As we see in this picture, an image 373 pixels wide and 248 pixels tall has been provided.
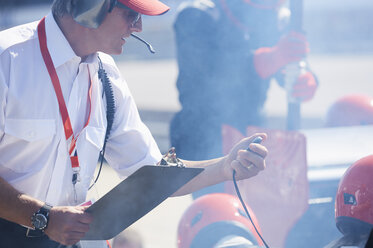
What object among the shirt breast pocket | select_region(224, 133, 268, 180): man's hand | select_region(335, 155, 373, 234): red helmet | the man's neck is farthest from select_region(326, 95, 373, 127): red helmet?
the shirt breast pocket

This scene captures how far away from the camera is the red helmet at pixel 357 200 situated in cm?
186

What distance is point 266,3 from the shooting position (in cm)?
341

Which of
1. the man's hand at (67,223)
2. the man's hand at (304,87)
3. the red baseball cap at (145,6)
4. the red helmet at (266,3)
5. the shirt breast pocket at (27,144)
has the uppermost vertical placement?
the red baseball cap at (145,6)

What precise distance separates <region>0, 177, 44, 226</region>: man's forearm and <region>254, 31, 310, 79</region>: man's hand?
2.00m

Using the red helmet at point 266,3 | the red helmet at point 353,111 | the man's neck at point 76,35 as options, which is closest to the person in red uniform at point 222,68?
the red helmet at point 266,3

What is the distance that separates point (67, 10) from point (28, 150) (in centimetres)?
48

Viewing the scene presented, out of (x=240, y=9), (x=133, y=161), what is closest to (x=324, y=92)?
(x=240, y=9)

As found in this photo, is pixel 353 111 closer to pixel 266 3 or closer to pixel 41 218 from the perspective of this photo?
pixel 266 3

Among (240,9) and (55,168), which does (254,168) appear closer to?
(55,168)

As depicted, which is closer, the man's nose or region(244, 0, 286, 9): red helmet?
the man's nose

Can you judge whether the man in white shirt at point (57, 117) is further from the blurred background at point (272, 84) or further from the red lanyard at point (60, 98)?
the blurred background at point (272, 84)

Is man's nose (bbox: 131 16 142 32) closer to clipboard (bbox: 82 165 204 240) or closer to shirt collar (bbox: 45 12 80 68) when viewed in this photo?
shirt collar (bbox: 45 12 80 68)

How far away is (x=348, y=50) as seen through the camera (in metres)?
17.1

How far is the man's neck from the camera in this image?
1747 mm
